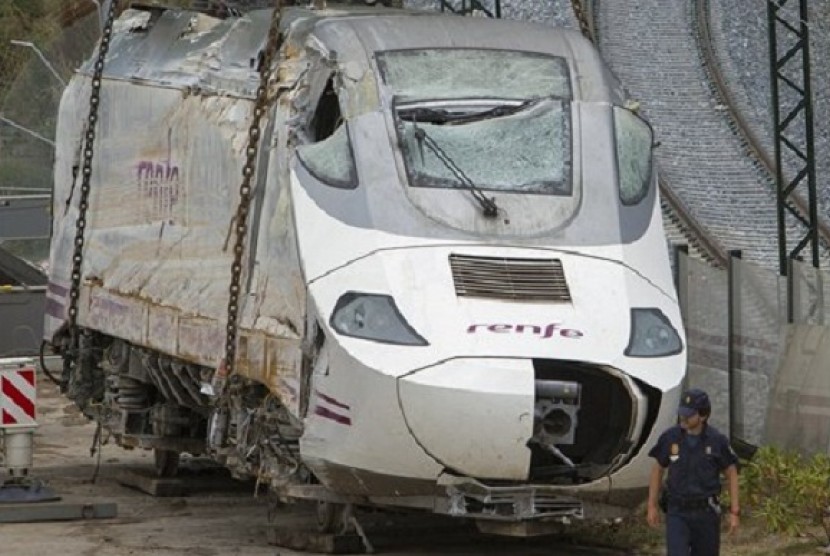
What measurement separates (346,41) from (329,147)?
805 mm

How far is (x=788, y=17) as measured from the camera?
50.3 m

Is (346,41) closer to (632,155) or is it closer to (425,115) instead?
(425,115)

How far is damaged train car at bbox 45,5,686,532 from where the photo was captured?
50.5 feet

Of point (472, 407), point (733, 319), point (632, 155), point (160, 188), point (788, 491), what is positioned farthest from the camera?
point (733, 319)

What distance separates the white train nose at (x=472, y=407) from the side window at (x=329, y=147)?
1646mm

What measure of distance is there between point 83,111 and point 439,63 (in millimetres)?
5061

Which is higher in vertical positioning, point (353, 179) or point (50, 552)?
point (353, 179)

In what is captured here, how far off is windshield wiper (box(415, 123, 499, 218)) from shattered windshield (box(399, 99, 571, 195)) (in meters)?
0.01

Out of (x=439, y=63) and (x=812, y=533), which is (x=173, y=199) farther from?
(x=812, y=533)

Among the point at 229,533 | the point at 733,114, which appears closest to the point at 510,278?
the point at 229,533

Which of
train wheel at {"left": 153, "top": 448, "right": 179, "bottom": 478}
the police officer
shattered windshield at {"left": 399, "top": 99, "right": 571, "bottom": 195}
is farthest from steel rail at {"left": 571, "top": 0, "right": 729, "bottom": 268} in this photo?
the police officer

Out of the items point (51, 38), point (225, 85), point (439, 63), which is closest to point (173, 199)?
point (225, 85)

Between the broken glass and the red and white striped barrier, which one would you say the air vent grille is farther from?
the red and white striped barrier

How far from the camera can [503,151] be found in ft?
54.4
